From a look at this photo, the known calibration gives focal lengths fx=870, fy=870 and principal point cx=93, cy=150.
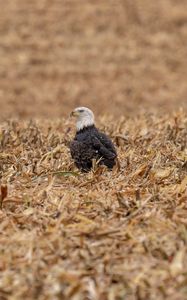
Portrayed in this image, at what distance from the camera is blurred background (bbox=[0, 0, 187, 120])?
2025 cm

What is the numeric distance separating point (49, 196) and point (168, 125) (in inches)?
140

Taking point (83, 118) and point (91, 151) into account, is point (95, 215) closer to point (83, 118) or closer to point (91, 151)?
point (91, 151)

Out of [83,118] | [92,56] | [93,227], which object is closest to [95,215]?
[93,227]

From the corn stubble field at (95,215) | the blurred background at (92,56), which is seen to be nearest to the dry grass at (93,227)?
the corn stubble field at (95,215)

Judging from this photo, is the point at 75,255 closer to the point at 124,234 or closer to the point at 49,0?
the point at 124,234

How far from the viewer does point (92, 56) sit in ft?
72.8

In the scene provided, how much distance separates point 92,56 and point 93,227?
1727 cm

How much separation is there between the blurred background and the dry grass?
12.2m

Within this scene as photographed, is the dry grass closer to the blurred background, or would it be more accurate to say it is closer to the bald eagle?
the bald eagle

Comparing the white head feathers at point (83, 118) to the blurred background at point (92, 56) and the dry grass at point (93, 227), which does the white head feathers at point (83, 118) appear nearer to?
the dry grass at point (93, 227)

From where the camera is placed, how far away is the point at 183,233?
5.07 m

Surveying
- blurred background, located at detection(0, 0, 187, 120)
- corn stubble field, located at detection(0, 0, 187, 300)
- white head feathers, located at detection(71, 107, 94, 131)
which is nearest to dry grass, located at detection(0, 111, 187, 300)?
corn stubble field, located at detection(0, 0, 187, 300)

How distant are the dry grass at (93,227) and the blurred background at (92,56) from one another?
1224cm

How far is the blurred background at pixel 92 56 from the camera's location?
20.2 meters
